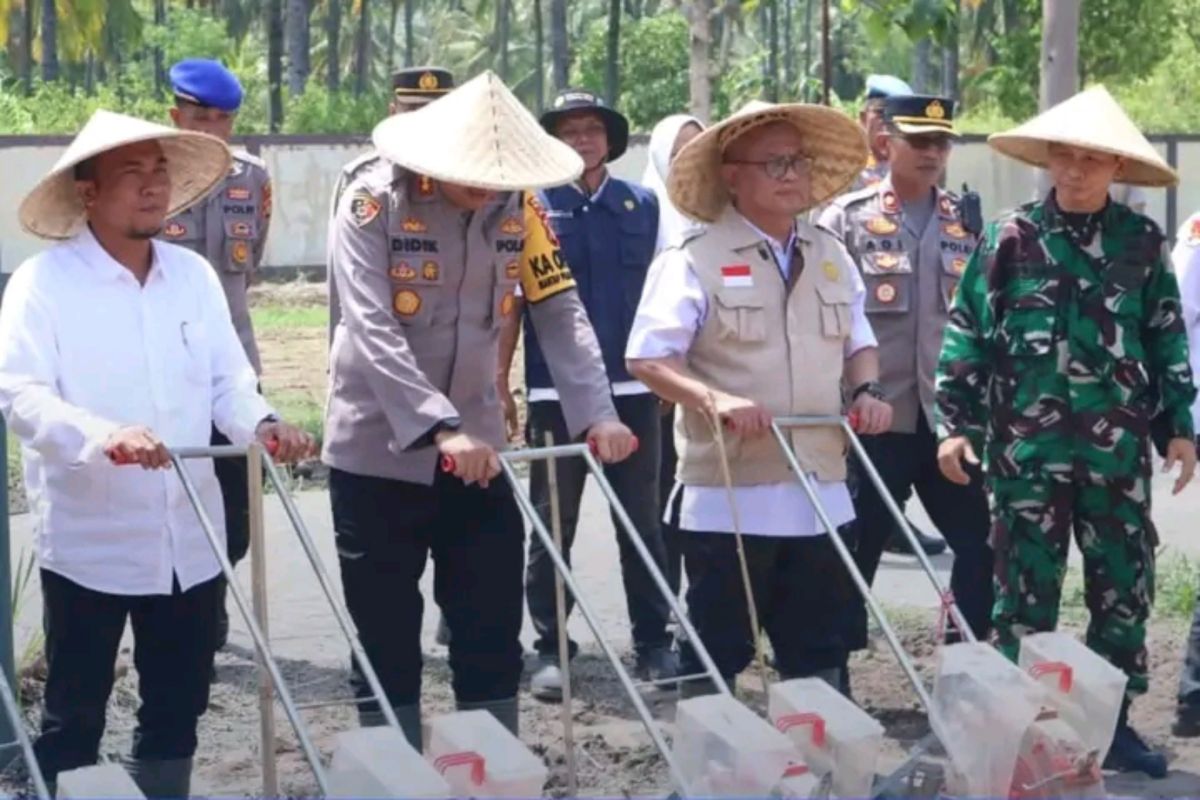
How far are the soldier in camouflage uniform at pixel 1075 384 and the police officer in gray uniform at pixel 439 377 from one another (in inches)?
43.5

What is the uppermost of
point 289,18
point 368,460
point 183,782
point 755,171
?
point 289,18

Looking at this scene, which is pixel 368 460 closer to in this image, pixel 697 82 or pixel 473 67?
pixel 697 82

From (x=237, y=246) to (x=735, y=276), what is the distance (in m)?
2.15

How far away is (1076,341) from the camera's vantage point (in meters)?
5.89

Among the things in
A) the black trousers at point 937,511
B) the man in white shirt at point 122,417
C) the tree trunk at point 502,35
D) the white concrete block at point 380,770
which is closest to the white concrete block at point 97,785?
the white concrete block at point 380,770

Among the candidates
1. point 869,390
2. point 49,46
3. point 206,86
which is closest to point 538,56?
point 49,46

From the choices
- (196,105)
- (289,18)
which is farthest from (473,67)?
(196,105)

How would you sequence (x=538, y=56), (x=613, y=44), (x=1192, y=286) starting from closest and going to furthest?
(x=1192, y=286)
(x=613, y=44)
(x=538, y=56)

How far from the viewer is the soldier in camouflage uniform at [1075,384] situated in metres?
5.89

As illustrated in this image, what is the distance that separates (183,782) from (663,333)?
1714 millimetres

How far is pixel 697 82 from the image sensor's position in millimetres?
13969

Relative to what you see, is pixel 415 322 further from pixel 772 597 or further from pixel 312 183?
pixel 312 183

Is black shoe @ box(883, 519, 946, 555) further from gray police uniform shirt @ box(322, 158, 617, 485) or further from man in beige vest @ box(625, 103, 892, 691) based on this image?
gray police uniform shirt @ box(322, 158, 617, 485)

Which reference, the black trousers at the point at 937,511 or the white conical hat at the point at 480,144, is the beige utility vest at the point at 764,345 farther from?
the black trousers at the point at 937,511
